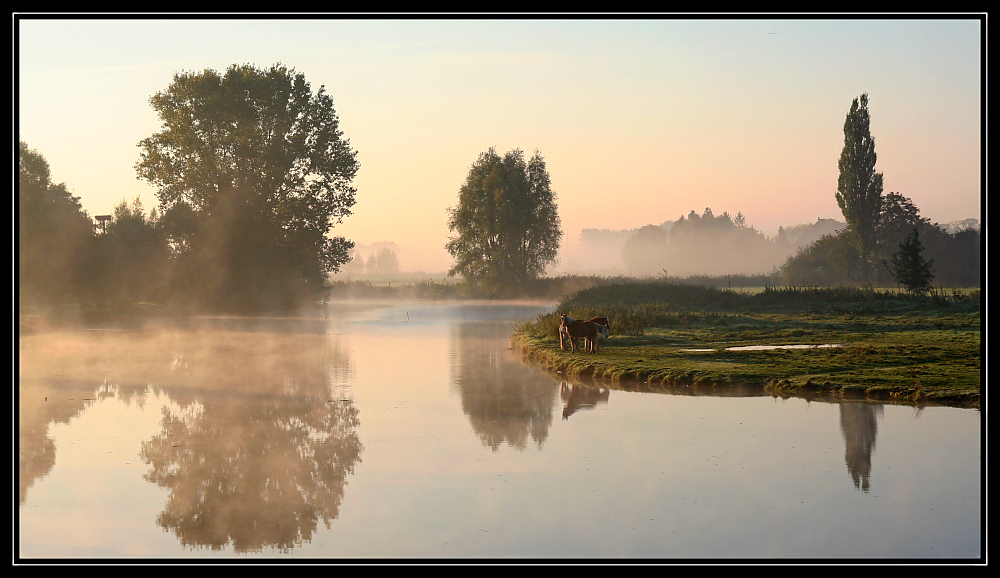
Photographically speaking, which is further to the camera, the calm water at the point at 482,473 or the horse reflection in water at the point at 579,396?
the horse reflection in water at the point at 579,396

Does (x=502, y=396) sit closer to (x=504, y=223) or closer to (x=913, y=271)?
(x=913, y=271)

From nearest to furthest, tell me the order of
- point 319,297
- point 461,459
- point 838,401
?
point 461,459, point 838,401, point 319,297

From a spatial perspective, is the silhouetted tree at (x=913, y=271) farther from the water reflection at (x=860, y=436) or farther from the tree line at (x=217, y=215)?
the water reflection at (x=860, y=436)

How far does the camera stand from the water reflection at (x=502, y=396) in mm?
14930

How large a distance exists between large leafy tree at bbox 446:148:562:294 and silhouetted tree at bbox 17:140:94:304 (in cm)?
3939

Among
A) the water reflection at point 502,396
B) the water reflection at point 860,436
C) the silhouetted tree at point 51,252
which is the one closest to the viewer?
the water reflection at point 860,436

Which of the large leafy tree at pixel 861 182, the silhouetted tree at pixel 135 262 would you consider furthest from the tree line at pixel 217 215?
the large leafy tree at pixel 861 182

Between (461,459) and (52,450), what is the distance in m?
6.82

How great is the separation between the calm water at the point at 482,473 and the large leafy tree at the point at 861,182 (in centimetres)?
5593

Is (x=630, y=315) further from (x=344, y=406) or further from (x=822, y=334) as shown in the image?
(x=344, y=406)

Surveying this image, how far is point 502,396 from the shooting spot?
1952 cm

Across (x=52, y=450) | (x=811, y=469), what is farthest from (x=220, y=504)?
(x=811, y=469)
